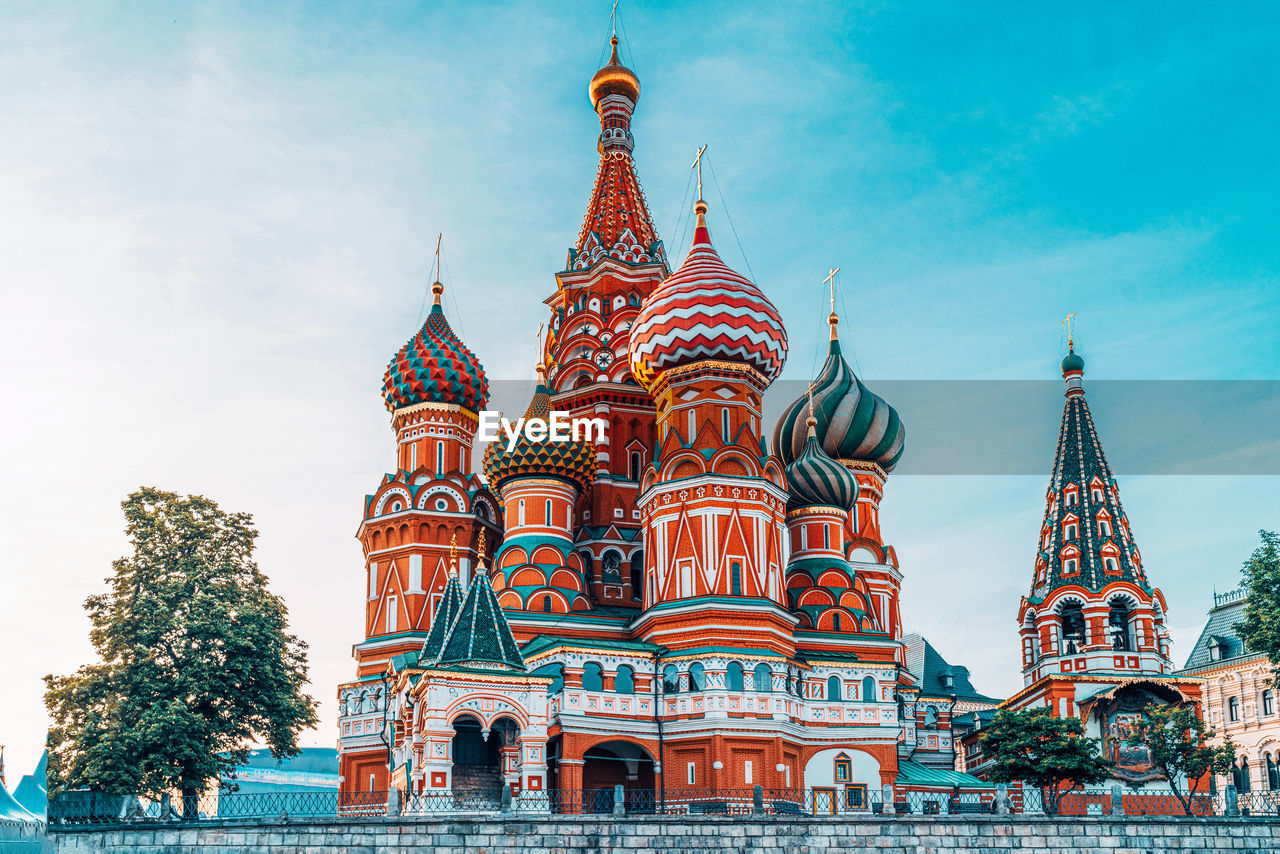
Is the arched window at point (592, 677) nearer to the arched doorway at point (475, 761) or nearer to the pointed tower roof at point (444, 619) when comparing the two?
the pointed tower roof at point (444, 619)

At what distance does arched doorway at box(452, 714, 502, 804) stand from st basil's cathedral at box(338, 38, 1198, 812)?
79 mm

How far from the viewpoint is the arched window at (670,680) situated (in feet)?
124

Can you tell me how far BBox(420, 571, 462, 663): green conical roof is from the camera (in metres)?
36.9

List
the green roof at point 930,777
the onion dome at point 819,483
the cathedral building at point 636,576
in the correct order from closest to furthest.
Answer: the cathedral building at point 636,576
the green roof at point 930,777
the onion dome at point 819,483

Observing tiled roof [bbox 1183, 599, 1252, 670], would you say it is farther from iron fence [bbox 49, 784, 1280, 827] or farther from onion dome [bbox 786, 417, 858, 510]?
onion dome [bbox 786, 417, 858, 510]

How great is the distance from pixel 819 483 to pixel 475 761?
16494 millimetres

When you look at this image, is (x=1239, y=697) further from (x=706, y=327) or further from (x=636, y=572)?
(x=706, y=327)

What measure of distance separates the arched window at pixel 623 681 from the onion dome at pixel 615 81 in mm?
25591

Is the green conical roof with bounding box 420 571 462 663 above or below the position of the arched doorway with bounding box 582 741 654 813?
above

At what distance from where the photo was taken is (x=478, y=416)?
156 feet

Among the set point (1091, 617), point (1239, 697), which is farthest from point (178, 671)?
point (1239, 697)

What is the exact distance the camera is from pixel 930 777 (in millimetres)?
41344

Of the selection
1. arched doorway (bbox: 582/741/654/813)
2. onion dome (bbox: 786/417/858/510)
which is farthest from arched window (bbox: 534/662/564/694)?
onion dome (bbox: 786/417/858/510)

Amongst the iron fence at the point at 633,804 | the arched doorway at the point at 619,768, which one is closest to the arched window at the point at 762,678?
the iron fence at the point at 633,804
